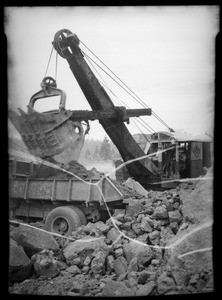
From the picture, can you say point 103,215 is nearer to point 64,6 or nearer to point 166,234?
point 166,234

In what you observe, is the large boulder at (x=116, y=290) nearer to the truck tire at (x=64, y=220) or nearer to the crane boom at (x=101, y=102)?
the truck tire at (x=64, y=220)

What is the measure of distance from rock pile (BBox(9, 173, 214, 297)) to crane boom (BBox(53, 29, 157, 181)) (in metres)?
0.49

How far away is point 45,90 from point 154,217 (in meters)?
1.48

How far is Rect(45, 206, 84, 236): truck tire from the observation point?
7.70 feet

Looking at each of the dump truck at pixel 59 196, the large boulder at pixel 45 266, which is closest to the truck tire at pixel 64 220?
the dump truck at pixel 59 196

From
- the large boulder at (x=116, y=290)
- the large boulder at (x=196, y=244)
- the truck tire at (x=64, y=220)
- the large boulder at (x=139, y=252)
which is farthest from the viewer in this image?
the truck tire at (x=64, y=220)

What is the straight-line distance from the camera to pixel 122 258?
2.15 meters

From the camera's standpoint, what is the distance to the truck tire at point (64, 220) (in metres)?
2.35

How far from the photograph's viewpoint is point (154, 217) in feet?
8.28

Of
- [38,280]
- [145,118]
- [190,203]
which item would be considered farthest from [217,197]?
[38,280]

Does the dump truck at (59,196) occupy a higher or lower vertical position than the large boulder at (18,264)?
higher

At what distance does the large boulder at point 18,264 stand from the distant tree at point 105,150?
0.96 metres

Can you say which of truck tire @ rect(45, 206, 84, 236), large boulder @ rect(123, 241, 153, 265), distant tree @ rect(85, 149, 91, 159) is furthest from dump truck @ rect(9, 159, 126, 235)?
large boulder @ rect(123, 241, 153, 265)

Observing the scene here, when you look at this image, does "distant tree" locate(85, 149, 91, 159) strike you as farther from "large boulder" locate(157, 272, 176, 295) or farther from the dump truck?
"large boulder" locate(157, 272, 176, 295)
